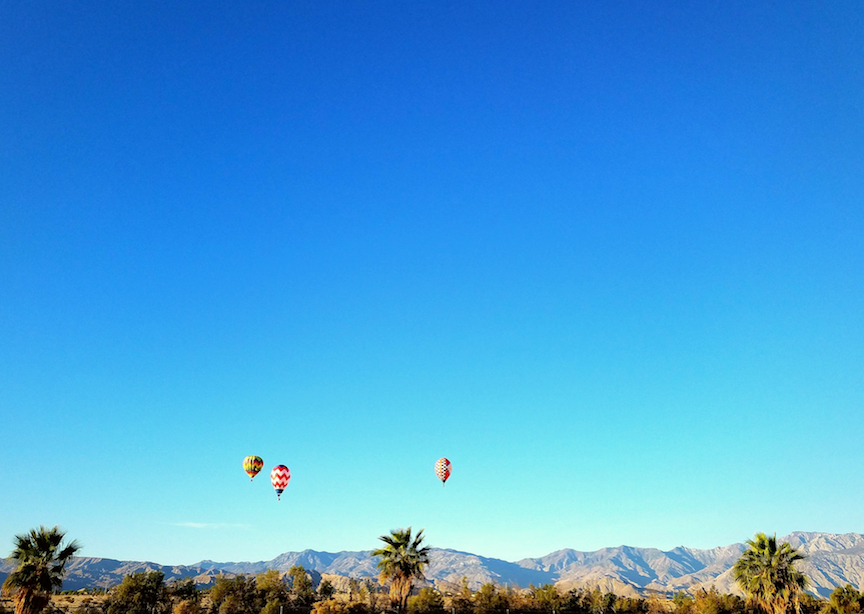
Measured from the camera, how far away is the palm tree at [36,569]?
108ft

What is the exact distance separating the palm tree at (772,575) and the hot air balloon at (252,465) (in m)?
42.6

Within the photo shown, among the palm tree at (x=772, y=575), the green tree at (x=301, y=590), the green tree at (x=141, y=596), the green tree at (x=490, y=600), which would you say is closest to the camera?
the palm tree at (x=772, y=575)

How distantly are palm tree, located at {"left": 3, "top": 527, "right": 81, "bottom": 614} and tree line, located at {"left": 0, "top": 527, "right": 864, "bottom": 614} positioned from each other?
5cm

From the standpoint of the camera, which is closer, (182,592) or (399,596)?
(399,596)

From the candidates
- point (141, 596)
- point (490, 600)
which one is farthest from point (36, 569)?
point (490, 600)

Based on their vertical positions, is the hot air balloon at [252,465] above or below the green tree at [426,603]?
above

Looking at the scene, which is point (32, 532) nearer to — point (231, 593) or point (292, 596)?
point (231, 593)

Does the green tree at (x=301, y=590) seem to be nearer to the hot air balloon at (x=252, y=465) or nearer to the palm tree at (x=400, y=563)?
the hot air balloon at (x=252, y=465)

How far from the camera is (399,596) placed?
42688mm

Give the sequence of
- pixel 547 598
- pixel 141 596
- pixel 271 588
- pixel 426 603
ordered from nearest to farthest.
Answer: pixel 426 603
pixel 141 596
pixel 547 598
pixel 271 588

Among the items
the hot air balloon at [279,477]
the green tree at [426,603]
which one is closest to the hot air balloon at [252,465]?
the hot air balloon at [279,477]

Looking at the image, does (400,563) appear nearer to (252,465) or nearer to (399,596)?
(399,596)

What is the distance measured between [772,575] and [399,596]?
25002mm

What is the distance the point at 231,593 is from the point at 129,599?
31.1 feet
